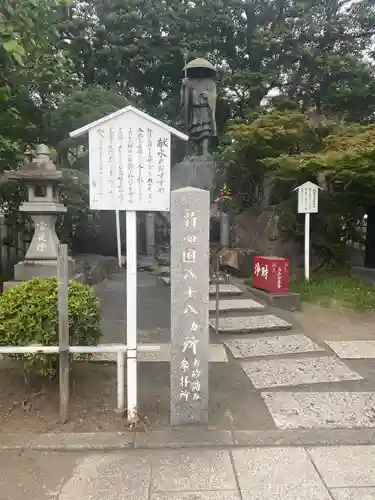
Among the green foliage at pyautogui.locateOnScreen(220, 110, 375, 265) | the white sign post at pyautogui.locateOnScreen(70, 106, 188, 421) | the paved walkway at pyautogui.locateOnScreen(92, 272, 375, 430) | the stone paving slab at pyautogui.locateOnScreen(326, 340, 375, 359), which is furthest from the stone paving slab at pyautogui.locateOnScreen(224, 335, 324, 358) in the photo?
the green foliage at pyautogui.locateOnScreen(220, 110, 375, 265)

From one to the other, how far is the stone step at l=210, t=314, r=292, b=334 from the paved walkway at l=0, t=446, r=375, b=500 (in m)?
3.08

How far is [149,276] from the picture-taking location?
11.6m

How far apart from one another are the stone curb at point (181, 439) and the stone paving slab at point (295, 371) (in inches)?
38.7

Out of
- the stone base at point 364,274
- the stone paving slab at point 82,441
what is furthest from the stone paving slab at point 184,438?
the stone base at point 364,274

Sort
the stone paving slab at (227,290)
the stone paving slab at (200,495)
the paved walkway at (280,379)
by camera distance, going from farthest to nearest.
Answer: the stone paving slab at (227,290) < the paved walkway at (280,379) < the stone paving slab at (200,495)

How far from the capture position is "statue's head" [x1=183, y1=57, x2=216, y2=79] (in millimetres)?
15797

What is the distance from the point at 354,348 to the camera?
5582 millimetres

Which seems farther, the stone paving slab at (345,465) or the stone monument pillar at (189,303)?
the stone monument pillar at (189,303)

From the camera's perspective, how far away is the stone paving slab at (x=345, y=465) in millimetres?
2781

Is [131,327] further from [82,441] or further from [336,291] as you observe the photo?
[336,291]

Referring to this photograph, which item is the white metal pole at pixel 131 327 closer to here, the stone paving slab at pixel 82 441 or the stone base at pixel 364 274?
the stone paving slab at pixel 82 441

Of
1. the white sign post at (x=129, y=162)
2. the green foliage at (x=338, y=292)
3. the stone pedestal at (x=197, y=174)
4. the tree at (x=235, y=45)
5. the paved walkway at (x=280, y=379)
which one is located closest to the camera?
the white sign post at (x=129, y=162)

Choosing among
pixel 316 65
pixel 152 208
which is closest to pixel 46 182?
pixel 152 208

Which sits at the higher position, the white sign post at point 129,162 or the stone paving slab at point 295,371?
the white sign post at point 129,162
